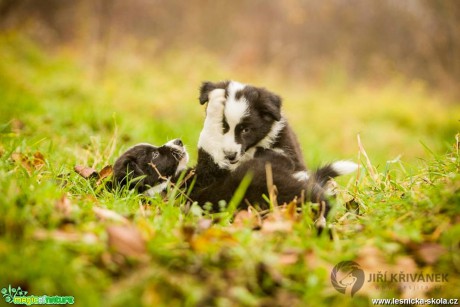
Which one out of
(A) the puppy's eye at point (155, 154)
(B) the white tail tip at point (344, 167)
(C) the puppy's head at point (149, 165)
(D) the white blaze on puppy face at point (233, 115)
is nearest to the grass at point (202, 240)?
(B) the white tail tip at point (344, 167)

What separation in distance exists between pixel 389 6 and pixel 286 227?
34.4ft

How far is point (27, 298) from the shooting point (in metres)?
1.68

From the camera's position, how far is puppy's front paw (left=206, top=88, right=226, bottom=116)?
3512mm

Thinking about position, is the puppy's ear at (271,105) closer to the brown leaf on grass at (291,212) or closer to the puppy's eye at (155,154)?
the puppy's eye at (155,154)

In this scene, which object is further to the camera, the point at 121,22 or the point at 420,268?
the point at 121,22

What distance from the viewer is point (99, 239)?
1.94 metres

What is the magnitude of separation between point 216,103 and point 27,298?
2.15 metres

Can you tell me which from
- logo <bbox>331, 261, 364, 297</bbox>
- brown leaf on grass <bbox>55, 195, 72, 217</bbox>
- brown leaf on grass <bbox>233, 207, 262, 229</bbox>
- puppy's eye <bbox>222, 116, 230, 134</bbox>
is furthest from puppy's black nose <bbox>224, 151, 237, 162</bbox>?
logo <bbox>331, 261, 364, 297</bbox>

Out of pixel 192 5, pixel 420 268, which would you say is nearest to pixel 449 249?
pixel 420 268

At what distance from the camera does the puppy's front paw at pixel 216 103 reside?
11.5ft

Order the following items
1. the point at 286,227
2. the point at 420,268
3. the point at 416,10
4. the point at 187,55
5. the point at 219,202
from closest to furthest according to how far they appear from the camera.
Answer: the point at 420,268, the point at 286,227, the point at 219,202, the point at 187,55, the point at 416,10

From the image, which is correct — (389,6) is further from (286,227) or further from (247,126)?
(286,227)

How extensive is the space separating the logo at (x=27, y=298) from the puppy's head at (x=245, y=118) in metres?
1.90

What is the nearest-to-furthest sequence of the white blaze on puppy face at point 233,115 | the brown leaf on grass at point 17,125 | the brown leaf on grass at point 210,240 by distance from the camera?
the brown leaf on grass at point 210,240, the white blaze on puppy face at point 233,115, the brown leaf on grass at point 17,125
